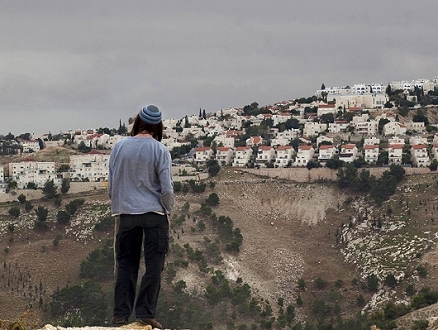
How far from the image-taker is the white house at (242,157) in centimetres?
9844

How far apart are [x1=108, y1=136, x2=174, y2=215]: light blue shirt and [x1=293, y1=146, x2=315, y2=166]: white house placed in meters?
86.6

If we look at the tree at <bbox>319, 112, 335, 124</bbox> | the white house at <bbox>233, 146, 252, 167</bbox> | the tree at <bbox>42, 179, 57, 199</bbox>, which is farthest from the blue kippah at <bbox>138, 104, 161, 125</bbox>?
the tree at <bbox>319, 112, 335, 124</bbox>

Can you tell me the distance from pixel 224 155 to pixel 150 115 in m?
91.0

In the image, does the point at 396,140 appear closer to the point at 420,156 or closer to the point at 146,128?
the point at 420,156

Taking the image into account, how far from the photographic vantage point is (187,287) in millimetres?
67875

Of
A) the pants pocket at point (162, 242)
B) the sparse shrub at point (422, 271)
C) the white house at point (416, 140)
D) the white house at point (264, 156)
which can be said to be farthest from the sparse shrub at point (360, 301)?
the pants pocket at point (162, 242)

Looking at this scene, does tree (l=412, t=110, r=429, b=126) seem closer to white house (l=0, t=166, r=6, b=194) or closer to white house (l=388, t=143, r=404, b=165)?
white house (l=388, t=143, r=404, b=165)

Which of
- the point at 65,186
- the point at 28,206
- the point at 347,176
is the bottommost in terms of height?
the point at 28,206

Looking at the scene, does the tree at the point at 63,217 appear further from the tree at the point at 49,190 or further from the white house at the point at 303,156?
the white house at the point at 303,156

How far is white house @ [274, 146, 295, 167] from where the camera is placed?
97.3 metres

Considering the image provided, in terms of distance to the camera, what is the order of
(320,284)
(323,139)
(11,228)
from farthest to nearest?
1. (323,139)
2. (11,228)
3. (320,284)

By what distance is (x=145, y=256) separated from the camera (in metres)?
9.55

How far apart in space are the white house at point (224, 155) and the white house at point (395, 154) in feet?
45.7

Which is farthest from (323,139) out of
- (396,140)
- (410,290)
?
(410,290)
